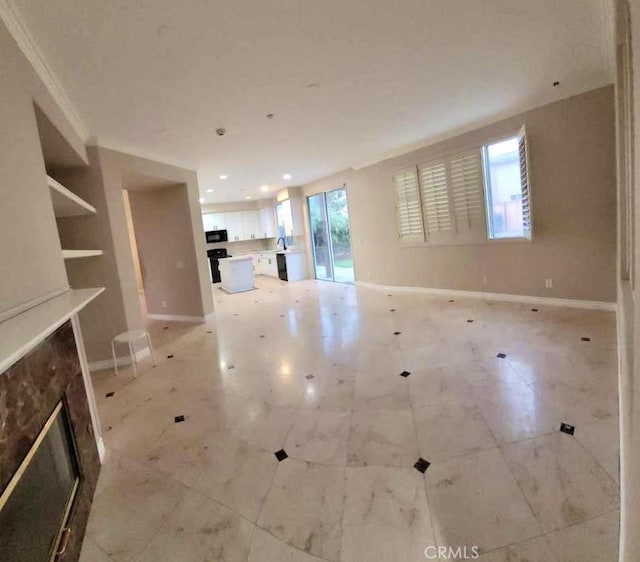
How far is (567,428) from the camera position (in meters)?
1.95

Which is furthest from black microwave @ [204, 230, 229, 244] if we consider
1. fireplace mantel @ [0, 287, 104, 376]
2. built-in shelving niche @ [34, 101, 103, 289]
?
fireplace mantel @ [0, 287, 104, 376]

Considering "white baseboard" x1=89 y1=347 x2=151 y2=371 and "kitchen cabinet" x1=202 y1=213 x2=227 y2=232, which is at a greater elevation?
"kitchen cabinet" x1=202 y1=213 x2=227 y2=232

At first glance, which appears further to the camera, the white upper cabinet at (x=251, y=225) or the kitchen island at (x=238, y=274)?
the white upper cabinet at (x=251, y=225)

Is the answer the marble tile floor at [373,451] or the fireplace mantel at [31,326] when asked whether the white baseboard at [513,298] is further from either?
the fireplace mantel at [31,326]

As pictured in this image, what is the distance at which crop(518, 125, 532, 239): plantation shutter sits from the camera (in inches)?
153

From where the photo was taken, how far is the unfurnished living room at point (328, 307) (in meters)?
1.42

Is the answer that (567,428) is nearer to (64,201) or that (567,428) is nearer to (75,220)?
(64,201)

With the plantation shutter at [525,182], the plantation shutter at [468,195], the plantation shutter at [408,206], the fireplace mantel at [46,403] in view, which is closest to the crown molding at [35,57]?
the fireplace mantel at [46,403]

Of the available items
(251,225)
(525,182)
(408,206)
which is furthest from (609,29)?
(251,225)

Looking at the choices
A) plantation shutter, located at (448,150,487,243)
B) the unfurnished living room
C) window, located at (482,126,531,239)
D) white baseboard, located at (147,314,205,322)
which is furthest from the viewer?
white baseboard, located at (147,314,205,322)

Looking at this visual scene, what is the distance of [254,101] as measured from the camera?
3.05 m

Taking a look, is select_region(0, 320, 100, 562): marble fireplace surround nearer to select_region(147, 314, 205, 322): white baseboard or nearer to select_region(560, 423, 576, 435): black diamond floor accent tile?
select_region(560, 423, 576, 435): black diamond floor accent tile

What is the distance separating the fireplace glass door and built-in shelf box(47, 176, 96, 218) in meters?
1.50

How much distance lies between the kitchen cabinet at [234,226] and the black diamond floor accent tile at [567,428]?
10.0m
